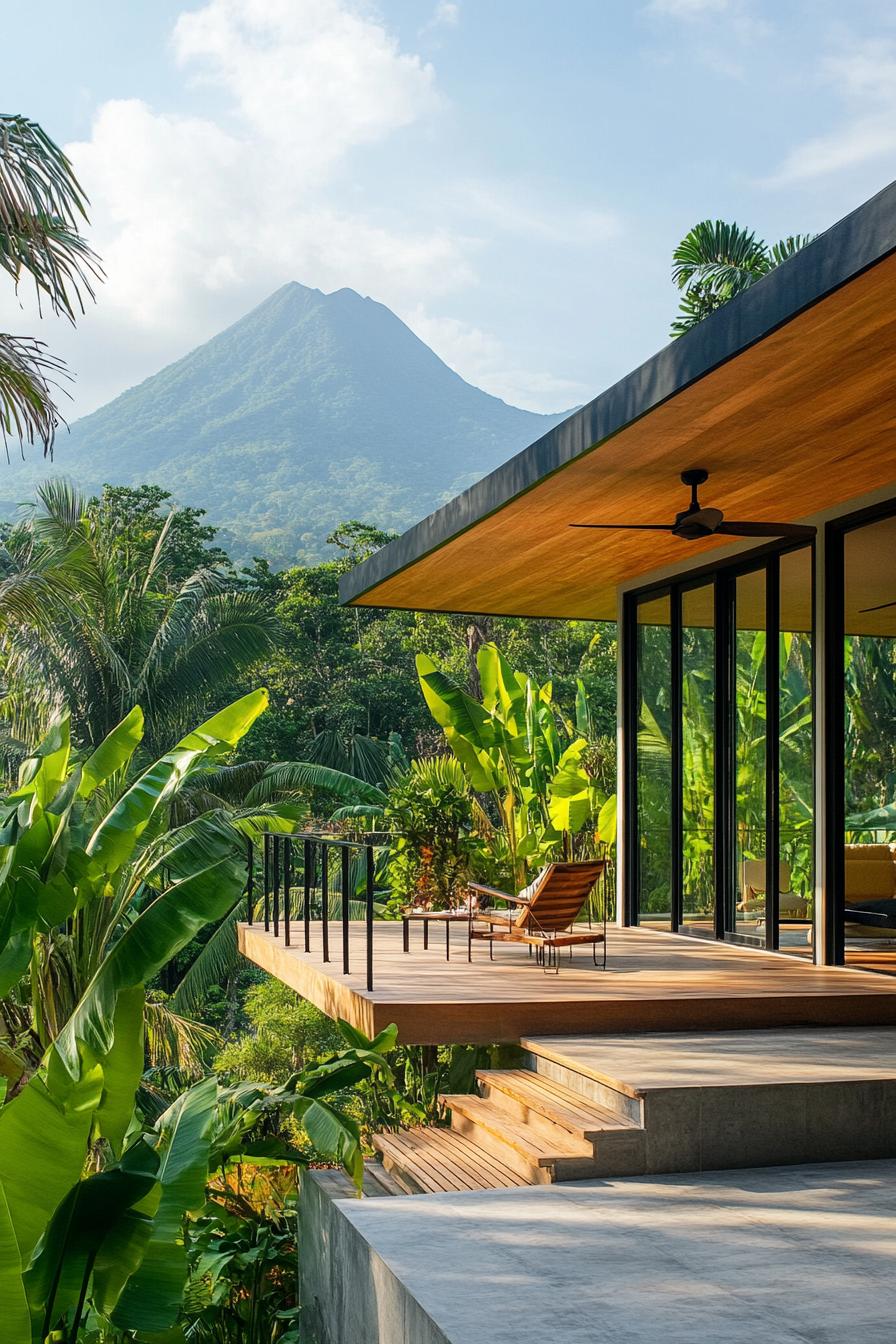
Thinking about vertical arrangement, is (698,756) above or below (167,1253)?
above

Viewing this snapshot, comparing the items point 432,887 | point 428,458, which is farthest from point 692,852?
point 428,458

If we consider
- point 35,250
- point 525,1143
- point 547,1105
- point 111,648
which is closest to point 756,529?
point 547,1105

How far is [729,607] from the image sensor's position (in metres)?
10.4

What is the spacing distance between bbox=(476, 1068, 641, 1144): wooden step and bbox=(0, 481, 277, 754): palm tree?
11937mm

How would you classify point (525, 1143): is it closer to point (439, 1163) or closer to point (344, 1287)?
point (439, 1163)

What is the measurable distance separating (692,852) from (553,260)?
11186 centimetres

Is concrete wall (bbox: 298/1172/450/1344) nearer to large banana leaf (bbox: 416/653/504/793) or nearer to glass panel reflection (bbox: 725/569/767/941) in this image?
glass panel reflection (bbox: 725/569/767/941)

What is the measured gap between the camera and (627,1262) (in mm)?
4418

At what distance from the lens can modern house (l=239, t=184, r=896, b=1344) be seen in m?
4.50

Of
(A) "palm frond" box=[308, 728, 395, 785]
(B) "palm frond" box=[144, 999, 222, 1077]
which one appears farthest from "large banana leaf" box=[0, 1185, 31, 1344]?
(A) "palm frond" box=[308, 728, 395, 785]

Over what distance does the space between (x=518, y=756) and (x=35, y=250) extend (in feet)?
23.3

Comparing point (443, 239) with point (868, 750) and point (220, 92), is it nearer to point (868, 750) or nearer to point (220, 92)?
point (220, 92)

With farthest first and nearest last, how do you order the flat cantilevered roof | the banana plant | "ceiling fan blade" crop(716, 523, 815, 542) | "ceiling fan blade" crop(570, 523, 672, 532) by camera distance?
"ceiling fan blade" crop(570, 523, 672, 532), "ceiling fan blade" crop(716, 523, 815, 542), the flat cantilevered roof, the banana plant

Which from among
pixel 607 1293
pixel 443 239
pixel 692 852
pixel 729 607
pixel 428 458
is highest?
pixel 443 239
